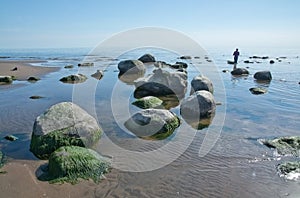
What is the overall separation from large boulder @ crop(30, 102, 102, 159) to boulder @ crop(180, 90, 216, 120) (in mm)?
4526

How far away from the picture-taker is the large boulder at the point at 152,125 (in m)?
9.52

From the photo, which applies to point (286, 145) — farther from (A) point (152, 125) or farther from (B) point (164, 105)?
(B) point (164, 105)

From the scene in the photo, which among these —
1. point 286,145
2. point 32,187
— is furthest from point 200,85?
point 32,187

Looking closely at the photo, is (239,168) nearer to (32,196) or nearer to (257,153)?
(257,153)

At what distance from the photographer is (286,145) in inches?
340

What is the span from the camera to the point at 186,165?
7359 millimetres

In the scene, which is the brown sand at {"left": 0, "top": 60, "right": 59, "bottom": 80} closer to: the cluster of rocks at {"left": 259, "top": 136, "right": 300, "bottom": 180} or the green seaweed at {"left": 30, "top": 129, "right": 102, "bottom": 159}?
the green seaweed at {"left": 30, "top": 129, "right": 102, "bottom": 159}

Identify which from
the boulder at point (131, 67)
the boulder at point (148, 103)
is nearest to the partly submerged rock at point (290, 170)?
the boulder at point (148, 103)

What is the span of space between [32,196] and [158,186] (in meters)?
2.67

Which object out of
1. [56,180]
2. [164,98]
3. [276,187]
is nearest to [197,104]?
[164,98]

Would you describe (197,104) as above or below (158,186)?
above

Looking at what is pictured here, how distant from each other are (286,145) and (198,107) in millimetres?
3894

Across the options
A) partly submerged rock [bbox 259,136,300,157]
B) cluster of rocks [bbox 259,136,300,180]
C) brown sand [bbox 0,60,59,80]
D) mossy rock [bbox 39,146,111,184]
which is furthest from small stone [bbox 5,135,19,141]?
brown sand [bbox 0,60,59,80]

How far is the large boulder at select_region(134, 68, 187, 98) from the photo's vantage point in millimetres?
16295
